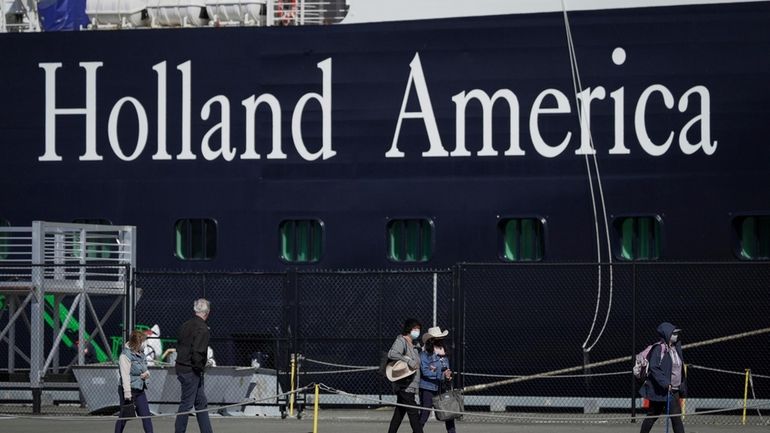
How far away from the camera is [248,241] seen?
71.8 ft

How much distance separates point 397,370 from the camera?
15.1m

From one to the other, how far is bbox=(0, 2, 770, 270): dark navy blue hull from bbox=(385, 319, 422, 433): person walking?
19.8ft

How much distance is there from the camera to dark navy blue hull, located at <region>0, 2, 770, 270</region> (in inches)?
810

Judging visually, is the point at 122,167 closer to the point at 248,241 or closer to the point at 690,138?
the point at 248,241

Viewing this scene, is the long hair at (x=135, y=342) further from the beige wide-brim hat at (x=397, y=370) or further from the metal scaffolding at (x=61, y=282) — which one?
the metal scaffolding at (x=61, y=282)

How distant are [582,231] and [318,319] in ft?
13.2

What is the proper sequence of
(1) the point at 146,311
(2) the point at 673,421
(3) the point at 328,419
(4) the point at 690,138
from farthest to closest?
(1) the point at 146,311 → (4) the point at 690,138 → (3) the point at 328,419 → (2) the point at 673,421

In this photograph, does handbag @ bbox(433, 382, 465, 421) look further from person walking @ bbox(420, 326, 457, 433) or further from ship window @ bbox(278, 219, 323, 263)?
ship window @ bbox(278, 219, 323, 263)

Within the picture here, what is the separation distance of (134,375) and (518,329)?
7.13 meters

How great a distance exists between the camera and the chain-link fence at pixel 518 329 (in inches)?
793

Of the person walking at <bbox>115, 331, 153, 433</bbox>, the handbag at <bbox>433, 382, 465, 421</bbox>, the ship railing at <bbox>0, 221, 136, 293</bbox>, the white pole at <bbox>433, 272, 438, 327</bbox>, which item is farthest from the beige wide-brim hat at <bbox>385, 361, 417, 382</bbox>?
the ship railing at <bbox>0, 221, 136, 293</bbox>

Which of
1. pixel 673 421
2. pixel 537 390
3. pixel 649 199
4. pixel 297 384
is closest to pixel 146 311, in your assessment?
pixel 297 384

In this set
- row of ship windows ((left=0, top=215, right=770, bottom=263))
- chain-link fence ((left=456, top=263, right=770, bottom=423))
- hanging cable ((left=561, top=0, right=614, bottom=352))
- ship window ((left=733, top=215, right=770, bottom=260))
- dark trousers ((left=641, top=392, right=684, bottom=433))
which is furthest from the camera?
hanging cable ((left=561, top=0, right=614, bottom=352))

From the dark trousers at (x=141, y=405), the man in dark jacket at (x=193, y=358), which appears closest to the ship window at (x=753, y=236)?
the man in dark jacket at (x=193, y=358)
